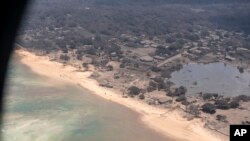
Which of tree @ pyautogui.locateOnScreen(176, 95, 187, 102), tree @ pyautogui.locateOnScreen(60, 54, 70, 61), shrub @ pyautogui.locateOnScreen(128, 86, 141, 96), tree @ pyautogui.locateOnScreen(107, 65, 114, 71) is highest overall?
tree @ pyautogui.locateOnScreen(60, 54, 70, 61)

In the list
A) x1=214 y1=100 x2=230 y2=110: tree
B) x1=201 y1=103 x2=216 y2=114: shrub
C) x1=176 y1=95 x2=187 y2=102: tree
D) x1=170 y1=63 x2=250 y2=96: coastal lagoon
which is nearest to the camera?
x1=201 y1=103 x2=216 y2=114: shrub

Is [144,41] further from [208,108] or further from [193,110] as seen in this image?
[193,110]

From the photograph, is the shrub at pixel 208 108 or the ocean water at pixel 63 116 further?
the shrub at pixel 208 108

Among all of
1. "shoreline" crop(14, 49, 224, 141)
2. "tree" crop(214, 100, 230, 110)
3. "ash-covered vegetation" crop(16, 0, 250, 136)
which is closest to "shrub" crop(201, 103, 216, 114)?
"ash-covered vegetation" crop(16, 0, 250, 136)

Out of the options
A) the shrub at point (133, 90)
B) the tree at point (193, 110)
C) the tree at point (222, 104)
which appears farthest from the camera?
the shrub at point (133, 90)

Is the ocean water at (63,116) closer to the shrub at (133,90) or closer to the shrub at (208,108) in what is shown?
the shrub at (133,90)

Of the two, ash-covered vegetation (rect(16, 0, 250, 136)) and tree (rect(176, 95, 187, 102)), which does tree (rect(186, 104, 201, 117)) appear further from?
tree (rect(176, 95, 187, 102))

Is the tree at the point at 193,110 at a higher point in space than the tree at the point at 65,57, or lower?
lower

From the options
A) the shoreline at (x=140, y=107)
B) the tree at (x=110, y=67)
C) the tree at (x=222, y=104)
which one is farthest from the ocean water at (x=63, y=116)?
the tree at (x=110, y=67)

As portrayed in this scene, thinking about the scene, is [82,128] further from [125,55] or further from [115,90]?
[125,55]
